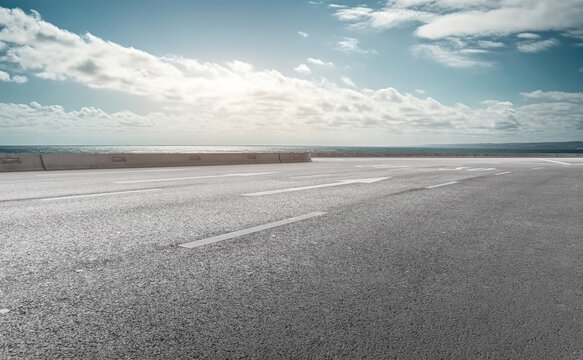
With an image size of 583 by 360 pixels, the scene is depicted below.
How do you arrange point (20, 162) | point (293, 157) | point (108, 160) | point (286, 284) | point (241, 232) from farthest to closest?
1. point (293, 157)
2. point (108, 160)
3. point (20, 162)
4. point (241, 232)
5. point (286, 284)

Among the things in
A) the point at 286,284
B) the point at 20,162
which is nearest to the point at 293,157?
the point at 20,162

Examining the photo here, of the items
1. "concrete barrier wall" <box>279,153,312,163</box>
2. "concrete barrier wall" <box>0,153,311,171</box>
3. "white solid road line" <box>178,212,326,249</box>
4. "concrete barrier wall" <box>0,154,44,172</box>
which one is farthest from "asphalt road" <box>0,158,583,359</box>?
"concrete barrier wall" <box>279,153,312,163</box>

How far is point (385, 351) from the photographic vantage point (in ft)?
6.69

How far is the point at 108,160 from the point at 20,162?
3054mm

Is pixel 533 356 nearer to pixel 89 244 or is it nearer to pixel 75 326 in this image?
pixel 75 326

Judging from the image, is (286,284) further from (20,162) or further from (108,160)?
(108,160)

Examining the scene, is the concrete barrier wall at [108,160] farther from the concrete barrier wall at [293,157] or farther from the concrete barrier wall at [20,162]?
the concrete barrier wall at [293,157]

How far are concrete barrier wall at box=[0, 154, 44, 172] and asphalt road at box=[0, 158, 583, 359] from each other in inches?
435

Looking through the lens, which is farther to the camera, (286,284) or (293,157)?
(293,157)

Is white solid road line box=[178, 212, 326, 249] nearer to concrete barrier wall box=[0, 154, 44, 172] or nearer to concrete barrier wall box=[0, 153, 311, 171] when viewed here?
concrete barrier wall box=[0, 153, 311, 171]

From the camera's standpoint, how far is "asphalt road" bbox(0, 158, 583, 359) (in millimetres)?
2098

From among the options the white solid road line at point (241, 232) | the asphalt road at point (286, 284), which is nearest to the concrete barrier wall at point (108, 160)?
the asphalt road at point (286, 284)

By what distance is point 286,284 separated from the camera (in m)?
2.93

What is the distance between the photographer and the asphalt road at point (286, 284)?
2098 millimetres
